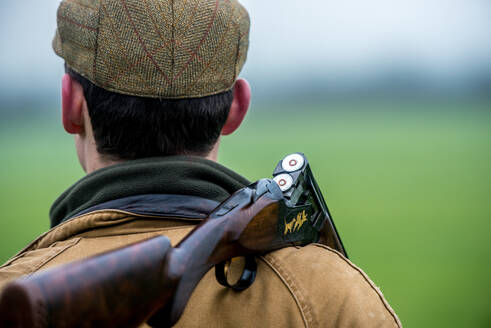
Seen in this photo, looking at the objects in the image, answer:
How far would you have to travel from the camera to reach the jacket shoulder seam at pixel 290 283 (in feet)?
2.37

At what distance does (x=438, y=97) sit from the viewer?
225 inches

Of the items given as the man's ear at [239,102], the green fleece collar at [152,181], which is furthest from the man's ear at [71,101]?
the man's ear at [239,102]

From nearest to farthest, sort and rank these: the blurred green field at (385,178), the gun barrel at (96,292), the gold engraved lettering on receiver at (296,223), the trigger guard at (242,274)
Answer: the gun barrel at (96,292), the trigger guard at (242,274), the gold engraved lettering on receiver at (296,223), the blurred green field at (385,178)

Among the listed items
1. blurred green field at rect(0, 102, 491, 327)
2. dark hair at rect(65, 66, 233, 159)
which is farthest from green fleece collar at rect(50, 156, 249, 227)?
blurred green field at rect(0, 102, 491, 327)

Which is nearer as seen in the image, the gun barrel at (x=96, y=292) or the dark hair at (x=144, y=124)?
the gun barrel at (x=96, y=292)

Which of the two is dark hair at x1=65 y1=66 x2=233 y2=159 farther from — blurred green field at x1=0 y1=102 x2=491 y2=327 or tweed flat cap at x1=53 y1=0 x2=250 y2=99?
blurred green field at x1=0 y1=102 x2=491 y2=327

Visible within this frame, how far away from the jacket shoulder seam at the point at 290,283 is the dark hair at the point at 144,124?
0.26 metres

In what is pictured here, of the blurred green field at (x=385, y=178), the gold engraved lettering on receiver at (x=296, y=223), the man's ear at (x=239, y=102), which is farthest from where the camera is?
the blurred green field at (x=385, y=178)

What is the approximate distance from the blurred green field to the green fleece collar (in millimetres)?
3215

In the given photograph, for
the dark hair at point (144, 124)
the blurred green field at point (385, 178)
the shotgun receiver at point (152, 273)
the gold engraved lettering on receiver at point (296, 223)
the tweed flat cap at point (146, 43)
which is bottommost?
the blurred green field at point (385, 178)

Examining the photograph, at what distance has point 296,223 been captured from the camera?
0.88 meters

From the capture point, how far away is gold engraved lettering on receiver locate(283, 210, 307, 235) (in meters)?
0.85

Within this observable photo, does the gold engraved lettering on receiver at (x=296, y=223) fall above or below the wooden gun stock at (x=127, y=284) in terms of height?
below

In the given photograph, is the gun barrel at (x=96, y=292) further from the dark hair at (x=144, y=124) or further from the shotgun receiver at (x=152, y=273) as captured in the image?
the dark hair at (x=144, y=124)
